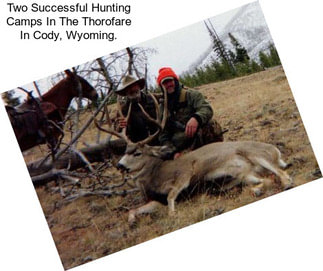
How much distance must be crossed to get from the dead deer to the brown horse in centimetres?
51

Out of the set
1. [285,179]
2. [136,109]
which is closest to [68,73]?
[136,109]

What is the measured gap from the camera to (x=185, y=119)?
594 cm

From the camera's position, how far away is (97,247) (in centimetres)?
574

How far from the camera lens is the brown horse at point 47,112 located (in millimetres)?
5902

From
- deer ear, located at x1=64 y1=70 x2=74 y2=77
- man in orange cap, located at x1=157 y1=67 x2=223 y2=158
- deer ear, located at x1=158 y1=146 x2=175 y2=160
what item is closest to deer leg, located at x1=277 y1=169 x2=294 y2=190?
man in orange cap, located at x1=157 y1=67 x2=223 y2=158

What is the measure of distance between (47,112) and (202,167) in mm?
1682

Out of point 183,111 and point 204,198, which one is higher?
point 183,111

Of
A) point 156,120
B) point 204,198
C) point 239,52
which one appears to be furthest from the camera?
point 239,52

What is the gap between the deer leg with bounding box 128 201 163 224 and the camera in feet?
19.0

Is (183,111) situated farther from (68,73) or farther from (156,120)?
(68,73)

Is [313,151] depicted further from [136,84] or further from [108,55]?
[108,55]

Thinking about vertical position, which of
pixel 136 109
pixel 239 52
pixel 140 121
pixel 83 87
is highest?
pixel 83 87

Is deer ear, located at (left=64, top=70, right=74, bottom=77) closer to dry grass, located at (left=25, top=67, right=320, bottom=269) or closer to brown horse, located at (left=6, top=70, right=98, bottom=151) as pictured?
brown horse, located at (left=6, top=70, right=98, bottom=151)

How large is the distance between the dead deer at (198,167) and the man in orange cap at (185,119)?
73 millimetres
